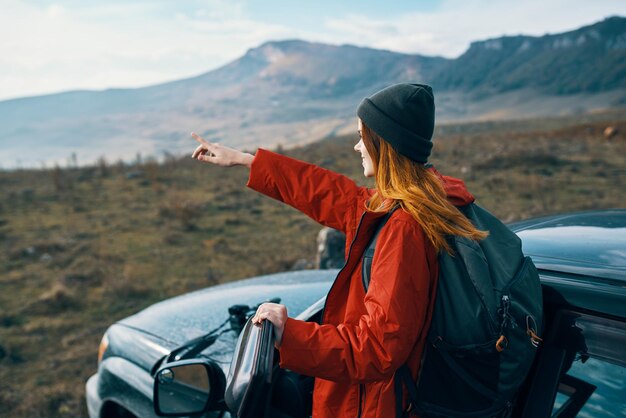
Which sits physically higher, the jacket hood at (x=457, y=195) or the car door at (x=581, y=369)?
the jacket hood at (x=457, y=195)

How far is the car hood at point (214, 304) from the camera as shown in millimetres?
2736

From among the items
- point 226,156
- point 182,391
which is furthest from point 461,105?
point 182,391

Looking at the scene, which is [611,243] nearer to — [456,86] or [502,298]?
[502,298]

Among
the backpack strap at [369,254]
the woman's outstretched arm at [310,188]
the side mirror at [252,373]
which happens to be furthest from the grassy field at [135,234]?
the backpack strap at [369,254]

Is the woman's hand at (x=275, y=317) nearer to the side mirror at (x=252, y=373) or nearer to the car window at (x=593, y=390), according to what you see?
the side mirror at (x=252, y=373)

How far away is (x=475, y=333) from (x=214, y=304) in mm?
2000

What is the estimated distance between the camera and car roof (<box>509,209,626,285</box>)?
64.7 inches

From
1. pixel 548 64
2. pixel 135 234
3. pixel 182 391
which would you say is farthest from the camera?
pixel 548 64

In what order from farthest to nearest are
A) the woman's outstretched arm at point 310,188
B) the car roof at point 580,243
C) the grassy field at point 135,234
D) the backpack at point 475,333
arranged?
the grassy field at point 135,234 → the woman's outstretched arm at point 310,188 → the car roof at point 580,243 → the backpack at point 475,333

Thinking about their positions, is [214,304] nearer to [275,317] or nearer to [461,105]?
[275,317]

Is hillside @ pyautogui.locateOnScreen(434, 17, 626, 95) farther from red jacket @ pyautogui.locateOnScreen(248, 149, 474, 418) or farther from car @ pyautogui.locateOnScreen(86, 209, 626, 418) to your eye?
red jacket @ pyautogui.locateOnScreen(248, 149, 474, 418)

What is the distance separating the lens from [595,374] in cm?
143

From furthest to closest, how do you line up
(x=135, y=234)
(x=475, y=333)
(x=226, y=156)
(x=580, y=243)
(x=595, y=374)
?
(x=135, y=234) < (x=226, y=156) < (x=580, y=243) < (x=595, y=374) < (x=475, y=333)

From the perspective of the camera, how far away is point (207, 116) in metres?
196
